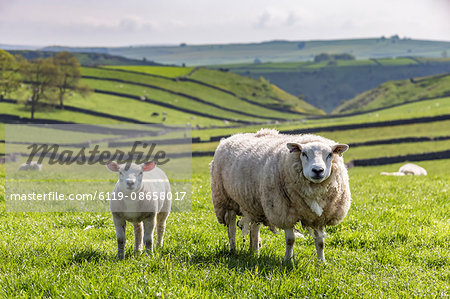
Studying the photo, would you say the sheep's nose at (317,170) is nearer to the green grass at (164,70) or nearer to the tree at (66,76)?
the tree at (66,76)

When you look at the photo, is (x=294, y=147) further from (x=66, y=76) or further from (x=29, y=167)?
(x=66, y=76)

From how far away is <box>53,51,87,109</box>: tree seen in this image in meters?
109

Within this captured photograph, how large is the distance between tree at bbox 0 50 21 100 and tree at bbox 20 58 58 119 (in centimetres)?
217

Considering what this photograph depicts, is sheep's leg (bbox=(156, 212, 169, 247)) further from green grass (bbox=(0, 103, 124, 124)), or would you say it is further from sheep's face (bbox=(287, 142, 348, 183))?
green grass (bbox=(0, 103, 124, 124))

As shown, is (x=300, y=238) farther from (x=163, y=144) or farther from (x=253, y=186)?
(x=163, y=144)

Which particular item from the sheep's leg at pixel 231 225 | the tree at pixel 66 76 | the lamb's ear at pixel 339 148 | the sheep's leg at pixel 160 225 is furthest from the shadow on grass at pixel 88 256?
the tree at pixel 66 76

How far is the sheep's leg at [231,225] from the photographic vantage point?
739 cm

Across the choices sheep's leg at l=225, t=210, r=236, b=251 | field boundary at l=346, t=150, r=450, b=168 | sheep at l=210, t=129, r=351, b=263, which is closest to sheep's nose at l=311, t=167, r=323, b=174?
sheep at l=210, t=129, r=351, b=263

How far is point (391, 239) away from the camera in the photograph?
7.79 m

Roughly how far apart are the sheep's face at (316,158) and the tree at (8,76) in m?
106

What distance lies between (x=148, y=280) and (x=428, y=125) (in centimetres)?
8829

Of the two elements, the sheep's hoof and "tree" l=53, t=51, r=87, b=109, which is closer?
the sheep's hoof

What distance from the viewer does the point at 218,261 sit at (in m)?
6.55

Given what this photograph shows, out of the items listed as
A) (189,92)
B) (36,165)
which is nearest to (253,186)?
(36,165)
